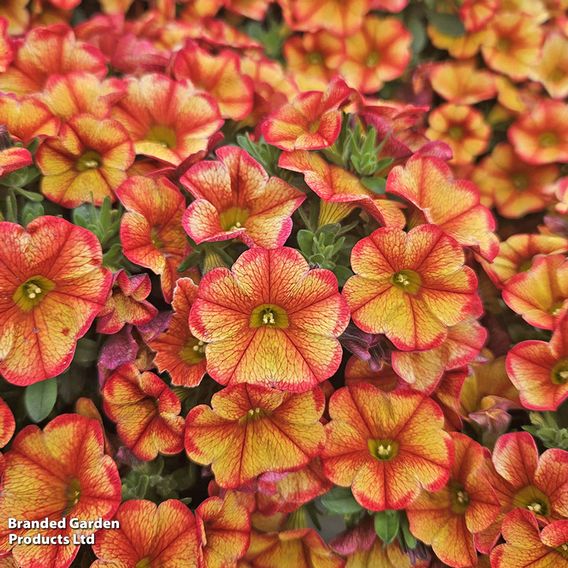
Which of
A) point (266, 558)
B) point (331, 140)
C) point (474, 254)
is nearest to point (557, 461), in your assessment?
point (474, 254)

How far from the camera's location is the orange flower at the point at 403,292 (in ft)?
3.66

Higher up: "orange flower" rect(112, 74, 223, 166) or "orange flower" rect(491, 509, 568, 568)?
"orange flower" rect(112, 74, 223, 166)

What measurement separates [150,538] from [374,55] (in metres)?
1.41

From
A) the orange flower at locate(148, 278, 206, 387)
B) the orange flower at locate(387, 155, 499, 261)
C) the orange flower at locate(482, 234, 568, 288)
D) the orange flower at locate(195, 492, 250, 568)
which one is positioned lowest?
the orange flower at locate(195, 492, 250, 568)

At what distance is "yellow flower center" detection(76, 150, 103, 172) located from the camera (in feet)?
4.26

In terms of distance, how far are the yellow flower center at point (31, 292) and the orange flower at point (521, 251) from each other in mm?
861

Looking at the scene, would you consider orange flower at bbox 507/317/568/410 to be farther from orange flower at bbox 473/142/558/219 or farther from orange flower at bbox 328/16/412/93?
orange flower at bbox 328/16/412/93

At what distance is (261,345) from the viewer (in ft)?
3.50

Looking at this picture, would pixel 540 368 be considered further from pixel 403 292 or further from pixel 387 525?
pixel 387 525

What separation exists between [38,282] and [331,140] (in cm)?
57

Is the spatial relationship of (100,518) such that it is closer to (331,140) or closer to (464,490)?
(464,490)

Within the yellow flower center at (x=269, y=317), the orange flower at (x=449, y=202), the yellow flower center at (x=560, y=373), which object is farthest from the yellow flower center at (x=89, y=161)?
the yellow flower center at (x=560, y=373)

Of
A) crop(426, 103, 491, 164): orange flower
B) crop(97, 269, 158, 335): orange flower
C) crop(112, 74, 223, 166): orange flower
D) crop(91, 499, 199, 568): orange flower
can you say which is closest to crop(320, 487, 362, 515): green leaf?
crop(91, 499, 199, 568): orange flower

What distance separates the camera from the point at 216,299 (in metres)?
1.06
